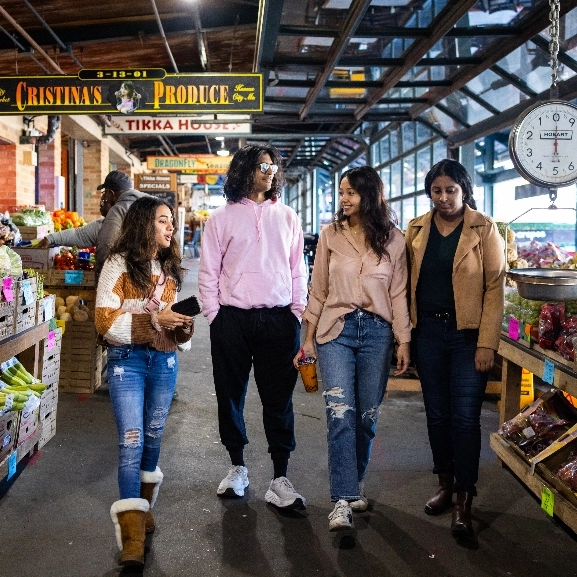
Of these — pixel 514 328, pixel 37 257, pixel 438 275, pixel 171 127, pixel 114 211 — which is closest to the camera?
pixel 438 275

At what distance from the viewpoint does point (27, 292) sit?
397 centimetres

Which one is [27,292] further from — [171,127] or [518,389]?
[171,127]

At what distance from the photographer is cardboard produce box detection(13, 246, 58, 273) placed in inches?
245

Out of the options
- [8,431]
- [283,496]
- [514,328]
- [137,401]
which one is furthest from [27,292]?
[514,328]

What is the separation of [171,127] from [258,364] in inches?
274

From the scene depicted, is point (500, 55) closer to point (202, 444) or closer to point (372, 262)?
point (372, 262)

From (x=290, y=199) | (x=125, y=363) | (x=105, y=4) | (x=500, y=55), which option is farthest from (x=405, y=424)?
(x=290, y=199)

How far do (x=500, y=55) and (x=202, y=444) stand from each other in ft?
15.4

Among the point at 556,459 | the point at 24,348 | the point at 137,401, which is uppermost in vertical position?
the point at 24,348

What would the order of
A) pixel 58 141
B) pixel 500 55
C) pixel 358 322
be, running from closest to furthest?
pixel 358 322, pixel 500 55, pixel 58 141

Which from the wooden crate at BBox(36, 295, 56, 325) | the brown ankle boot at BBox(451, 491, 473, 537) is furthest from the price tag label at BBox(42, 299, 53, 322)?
the brown ankle boot at BBox(451, 491, 473, 537)

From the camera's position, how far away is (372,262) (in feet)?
10.7

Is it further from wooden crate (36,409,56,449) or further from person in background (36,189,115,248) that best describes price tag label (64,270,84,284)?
wooden crate (36,409,56,449)

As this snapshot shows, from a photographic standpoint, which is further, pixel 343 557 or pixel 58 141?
pixel 58 141
